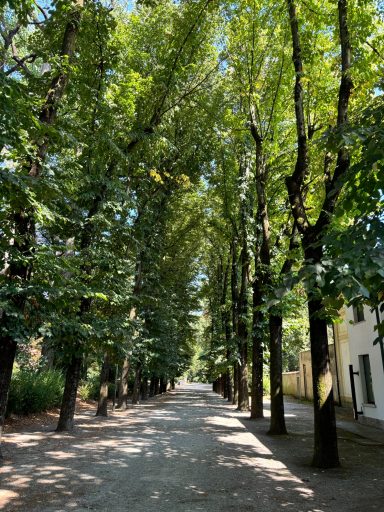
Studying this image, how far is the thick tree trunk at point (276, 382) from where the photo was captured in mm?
12195

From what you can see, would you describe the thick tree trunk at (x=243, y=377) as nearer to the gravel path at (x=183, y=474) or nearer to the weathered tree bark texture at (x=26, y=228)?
the gravel path at (x=183, y=474)

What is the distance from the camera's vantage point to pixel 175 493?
6207mm

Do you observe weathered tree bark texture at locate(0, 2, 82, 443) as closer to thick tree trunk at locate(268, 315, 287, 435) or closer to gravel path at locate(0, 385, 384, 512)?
gravel path at locate(0, 385, 384, 512)

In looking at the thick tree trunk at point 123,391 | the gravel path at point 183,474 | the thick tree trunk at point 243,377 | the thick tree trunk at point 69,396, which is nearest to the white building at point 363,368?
the gravel path at point 183,474

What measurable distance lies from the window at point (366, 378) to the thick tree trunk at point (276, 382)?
189 inches

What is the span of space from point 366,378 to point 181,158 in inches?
484

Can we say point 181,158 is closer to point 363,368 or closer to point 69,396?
point 69,396

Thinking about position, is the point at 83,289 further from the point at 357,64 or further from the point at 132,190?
the point at 132,190

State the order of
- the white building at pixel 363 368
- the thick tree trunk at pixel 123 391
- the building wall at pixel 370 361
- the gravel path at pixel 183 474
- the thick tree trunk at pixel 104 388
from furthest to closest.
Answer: the thick tree trunk at pixel 123 391
the thick tree trunk at pixel 104 388
the white building at pixel 363 368
the building wall at pixel 370 361
the gravel path at pixel 183 474

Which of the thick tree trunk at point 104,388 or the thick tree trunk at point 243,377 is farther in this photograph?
the thick tree trunk at point 243,377

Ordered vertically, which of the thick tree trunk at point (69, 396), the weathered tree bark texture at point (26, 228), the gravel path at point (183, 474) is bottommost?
the gravel path at point (183, 474)

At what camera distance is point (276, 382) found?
12.7 m

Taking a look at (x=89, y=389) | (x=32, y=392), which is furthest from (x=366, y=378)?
(x=89, y=389)

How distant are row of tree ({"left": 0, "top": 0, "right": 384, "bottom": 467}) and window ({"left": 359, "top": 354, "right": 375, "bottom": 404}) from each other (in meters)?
3.85
